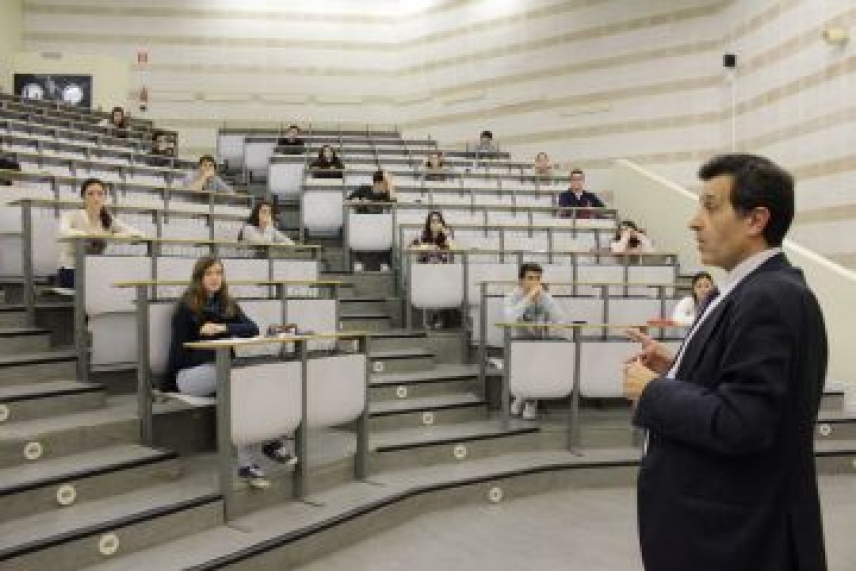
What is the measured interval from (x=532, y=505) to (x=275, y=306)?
1255mm

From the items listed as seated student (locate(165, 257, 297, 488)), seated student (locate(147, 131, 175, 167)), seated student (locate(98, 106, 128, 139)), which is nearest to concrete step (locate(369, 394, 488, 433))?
seated student (locate(165, 257, 297, 488))

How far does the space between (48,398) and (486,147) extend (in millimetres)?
6081

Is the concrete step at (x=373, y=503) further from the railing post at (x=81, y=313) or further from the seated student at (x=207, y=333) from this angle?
the railing post at (x=81, y=313)

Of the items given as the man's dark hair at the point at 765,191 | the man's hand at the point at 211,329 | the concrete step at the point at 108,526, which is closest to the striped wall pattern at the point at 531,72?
the man's hand at the point at 211,329

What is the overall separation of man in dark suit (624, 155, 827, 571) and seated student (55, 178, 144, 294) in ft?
8.76

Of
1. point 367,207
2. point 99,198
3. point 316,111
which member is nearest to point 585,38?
point 316,111

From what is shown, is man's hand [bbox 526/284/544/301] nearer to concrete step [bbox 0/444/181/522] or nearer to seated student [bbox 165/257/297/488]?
seated student [bbox 165/257/297/488]

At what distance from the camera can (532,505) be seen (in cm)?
324

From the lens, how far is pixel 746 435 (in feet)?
3.03

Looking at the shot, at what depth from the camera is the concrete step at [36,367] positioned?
2.88m

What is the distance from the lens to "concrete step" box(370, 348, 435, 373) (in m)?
4.07

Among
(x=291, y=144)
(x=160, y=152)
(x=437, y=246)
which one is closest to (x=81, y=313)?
(x=437, y=246)

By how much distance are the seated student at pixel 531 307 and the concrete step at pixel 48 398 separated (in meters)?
1.76

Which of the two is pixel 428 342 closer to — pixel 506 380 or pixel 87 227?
pixel 506 380
